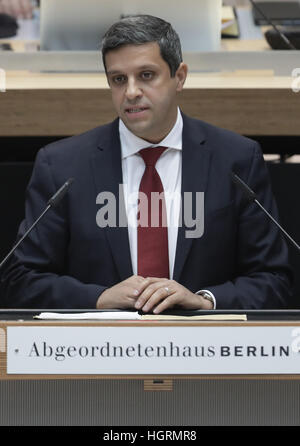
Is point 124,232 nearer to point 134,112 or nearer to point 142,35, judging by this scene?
point 134,112

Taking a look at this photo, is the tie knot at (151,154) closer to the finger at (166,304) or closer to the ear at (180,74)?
the ear at (180,74)

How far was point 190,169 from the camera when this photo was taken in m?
1.53

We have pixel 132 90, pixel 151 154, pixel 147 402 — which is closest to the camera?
pixel 147 402

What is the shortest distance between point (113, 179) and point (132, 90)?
0.18 metres

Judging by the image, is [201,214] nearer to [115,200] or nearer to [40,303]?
[115,200]

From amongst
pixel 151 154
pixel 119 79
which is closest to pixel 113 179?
pixel 151 154

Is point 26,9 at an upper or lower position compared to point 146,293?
upper

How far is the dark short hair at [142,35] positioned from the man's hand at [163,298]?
355 mm

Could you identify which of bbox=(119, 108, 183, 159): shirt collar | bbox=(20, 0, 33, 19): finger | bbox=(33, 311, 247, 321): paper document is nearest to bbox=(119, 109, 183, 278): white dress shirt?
bbox=(119, 108, 183, 159): shirt collar

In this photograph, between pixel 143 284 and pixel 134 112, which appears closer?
pixel 143 284

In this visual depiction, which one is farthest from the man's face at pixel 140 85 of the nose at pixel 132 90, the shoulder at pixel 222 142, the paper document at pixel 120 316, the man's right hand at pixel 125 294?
the paper document at pixel 120 316

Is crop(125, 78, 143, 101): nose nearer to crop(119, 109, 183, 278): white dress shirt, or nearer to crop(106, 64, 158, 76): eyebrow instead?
crop(106, 64, 158, 76): eyebrow

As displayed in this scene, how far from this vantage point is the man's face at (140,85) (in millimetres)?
1400

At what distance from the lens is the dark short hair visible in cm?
140
